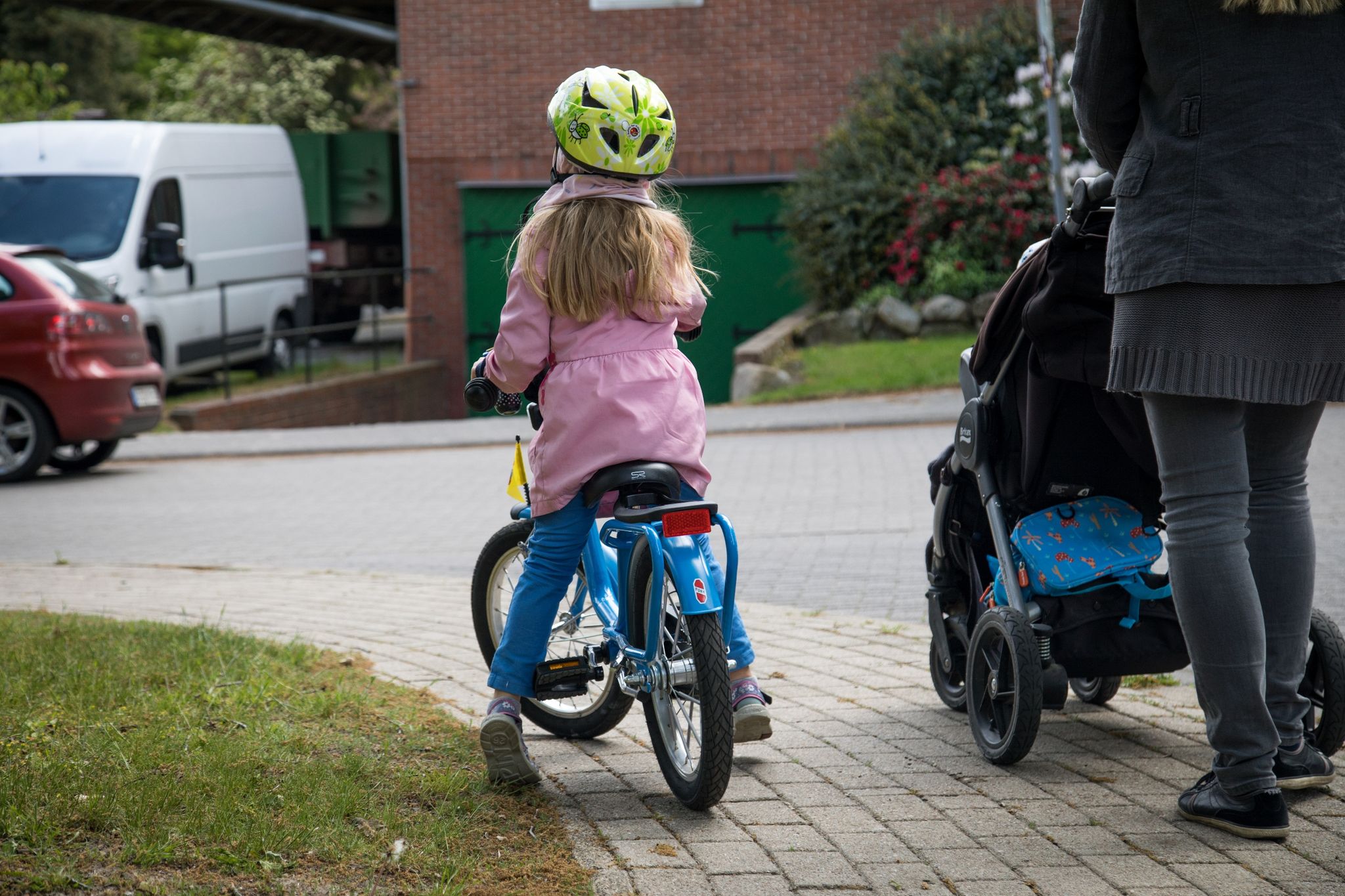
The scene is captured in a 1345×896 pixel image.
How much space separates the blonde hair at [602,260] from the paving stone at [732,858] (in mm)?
1263

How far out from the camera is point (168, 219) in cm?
1652

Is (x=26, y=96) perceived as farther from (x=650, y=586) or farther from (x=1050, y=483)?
(x=1050, y=483)

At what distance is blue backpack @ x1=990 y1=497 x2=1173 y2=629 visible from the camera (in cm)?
380

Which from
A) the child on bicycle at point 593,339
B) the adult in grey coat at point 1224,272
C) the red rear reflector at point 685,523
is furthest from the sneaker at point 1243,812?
the red rear reflector at point 685,523

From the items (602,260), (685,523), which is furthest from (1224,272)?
(602,260)

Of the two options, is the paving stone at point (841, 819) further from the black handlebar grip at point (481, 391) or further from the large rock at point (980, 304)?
the large rock at point (980, 304)

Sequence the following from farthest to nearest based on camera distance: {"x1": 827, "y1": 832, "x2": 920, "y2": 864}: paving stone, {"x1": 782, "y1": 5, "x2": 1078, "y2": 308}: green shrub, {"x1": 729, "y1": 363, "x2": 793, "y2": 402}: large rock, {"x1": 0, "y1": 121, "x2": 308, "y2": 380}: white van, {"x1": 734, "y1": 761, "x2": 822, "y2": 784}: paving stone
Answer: {"x1": 782, "y1": 5, "x2": 1078, "y2": 308}: green shrub
{"x1": 0, "y1": 121, "x2": 308, "y2": 380}: white van
{"x1": 729, "y1": 363, "x2": 793, "y2": 402}: large rock
{"x1": 734, "y1": 761, "x2": 822, "y2": 784}: paving stone
{"x1": 827, "y1": 832, "x2": 920, "y2": 864}: paving stone

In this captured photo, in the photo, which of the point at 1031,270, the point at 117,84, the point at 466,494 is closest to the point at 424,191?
the point at 466,494

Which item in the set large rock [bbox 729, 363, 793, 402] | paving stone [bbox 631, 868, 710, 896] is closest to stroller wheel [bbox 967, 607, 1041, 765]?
paving stone [bbox 631, 868, 710, 896]

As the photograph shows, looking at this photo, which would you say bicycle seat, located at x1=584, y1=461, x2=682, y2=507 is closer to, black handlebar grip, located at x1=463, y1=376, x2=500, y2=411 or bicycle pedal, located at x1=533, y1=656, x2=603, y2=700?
black handlebar grip, located at x1=463, y1=376, x2=500, y2=411

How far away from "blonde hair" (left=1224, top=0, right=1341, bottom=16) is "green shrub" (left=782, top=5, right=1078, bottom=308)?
13.6 m

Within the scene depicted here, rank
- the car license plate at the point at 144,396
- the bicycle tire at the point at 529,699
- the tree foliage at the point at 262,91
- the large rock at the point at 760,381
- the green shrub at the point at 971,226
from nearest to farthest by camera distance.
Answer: the bicycle tire at the point at 529,699, the car license plate at the point at 144,396, the large rock at the point at 760,381, the green shrub at the point at 971,226, the tree foliage at the point at 262,91

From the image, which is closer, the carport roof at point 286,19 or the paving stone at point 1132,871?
the paving stone at point 1132,871

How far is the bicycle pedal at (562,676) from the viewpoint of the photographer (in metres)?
3.73
